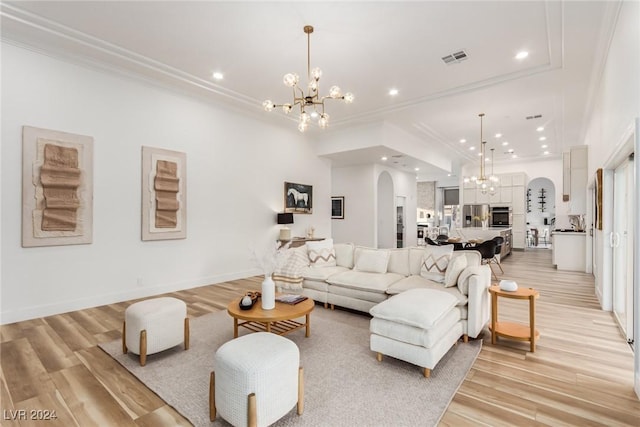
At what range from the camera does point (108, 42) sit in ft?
12.8

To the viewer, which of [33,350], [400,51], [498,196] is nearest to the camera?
[33,350]

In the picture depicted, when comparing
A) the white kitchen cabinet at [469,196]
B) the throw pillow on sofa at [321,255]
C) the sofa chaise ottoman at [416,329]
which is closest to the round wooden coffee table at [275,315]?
the sofa chaise ottoman at [416,329]

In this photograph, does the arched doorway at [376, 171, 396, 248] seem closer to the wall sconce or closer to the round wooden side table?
the wall sconce

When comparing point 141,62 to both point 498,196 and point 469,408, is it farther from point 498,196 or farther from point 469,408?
point 498,196

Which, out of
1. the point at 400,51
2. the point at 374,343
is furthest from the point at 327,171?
the point at 374,343

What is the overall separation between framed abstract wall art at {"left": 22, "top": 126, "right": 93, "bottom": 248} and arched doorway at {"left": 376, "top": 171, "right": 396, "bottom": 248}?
7.83 m

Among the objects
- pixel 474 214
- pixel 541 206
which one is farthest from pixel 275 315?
pixel 541 206

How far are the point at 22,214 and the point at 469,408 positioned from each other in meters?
5.22

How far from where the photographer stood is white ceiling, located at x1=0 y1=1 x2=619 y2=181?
3275mm

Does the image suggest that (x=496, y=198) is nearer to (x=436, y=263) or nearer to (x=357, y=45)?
(x=436, y=263)

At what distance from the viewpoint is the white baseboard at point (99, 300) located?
372 cm

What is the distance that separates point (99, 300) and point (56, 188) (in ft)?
5.46

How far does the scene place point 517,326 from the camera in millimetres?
3332

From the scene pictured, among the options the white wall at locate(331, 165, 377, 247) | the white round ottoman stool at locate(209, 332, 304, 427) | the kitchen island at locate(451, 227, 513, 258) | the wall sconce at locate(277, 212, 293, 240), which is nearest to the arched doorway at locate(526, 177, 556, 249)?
the kitchen island at locate(451, 227, 513, 258)
